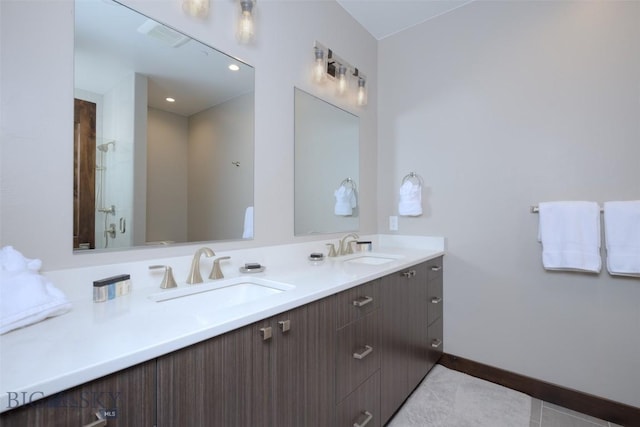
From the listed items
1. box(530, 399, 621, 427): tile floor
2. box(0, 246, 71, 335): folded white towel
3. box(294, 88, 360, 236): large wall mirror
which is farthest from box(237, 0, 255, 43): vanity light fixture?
box(530, 399, 621, 427): tile floor

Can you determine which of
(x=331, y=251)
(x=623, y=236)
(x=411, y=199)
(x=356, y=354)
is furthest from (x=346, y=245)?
(x=623, y=236)

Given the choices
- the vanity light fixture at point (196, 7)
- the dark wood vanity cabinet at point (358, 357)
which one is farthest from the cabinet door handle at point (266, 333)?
the vanity light fixture at point (196, 7)

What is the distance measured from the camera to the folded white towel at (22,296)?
0.65 metres

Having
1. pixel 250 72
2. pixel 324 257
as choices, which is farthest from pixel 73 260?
pixel 324 257

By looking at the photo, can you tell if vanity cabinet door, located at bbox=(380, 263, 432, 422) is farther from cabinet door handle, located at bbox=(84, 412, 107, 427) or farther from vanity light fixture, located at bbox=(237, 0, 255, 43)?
vanity light fixture, located at bbox=(237, 0, 255, 43)

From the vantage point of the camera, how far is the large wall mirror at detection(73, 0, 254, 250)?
981mm

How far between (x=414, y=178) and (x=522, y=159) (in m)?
0.72

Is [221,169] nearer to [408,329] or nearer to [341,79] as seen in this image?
[341,79]

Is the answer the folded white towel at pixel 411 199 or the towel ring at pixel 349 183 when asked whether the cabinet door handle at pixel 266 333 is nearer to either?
Result: the towel ring at pixel 349 183

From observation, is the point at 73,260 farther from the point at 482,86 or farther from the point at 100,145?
the point at 482,86

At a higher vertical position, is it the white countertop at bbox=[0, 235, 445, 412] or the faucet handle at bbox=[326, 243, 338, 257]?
the faucet handle at bbox=[326, 243, 338, 257]

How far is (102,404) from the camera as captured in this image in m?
0.55

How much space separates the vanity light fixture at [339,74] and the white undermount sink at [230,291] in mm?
1355

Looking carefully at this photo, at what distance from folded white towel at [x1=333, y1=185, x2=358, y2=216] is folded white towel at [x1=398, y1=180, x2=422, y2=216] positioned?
0.39 m
